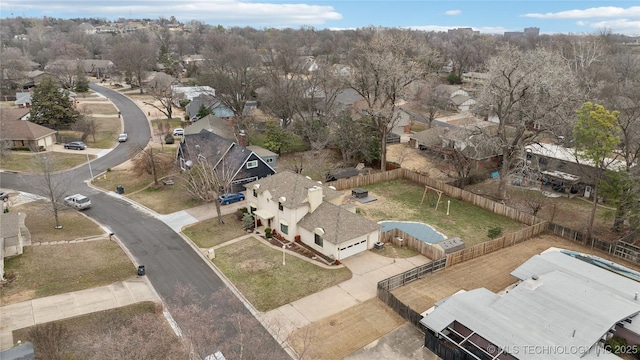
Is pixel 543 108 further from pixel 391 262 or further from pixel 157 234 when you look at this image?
pixel 157 234

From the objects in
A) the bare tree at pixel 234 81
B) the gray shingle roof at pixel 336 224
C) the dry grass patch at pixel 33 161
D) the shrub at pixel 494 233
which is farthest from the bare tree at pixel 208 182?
the bare tree at pixel 234 81

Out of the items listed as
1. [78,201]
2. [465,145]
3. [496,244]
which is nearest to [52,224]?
[78,201]

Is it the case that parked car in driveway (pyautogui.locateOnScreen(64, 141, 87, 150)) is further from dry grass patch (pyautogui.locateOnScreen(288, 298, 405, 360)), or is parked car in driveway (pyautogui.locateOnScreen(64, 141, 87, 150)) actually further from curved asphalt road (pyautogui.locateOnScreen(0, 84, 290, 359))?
dry grass patch (pyautogui.locateOnScreen(288, 298, 405, 360))

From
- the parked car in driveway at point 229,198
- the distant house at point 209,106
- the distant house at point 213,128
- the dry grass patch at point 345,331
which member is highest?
the distant house at point 209,106

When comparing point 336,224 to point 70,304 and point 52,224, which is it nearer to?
point 70,304

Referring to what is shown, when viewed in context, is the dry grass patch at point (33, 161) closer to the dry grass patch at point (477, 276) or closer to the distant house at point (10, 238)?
the distant house at point (10, 238)

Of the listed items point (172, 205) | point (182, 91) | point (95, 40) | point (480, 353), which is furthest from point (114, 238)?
point (95, 40)

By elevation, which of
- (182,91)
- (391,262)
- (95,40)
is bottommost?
(391,262)
